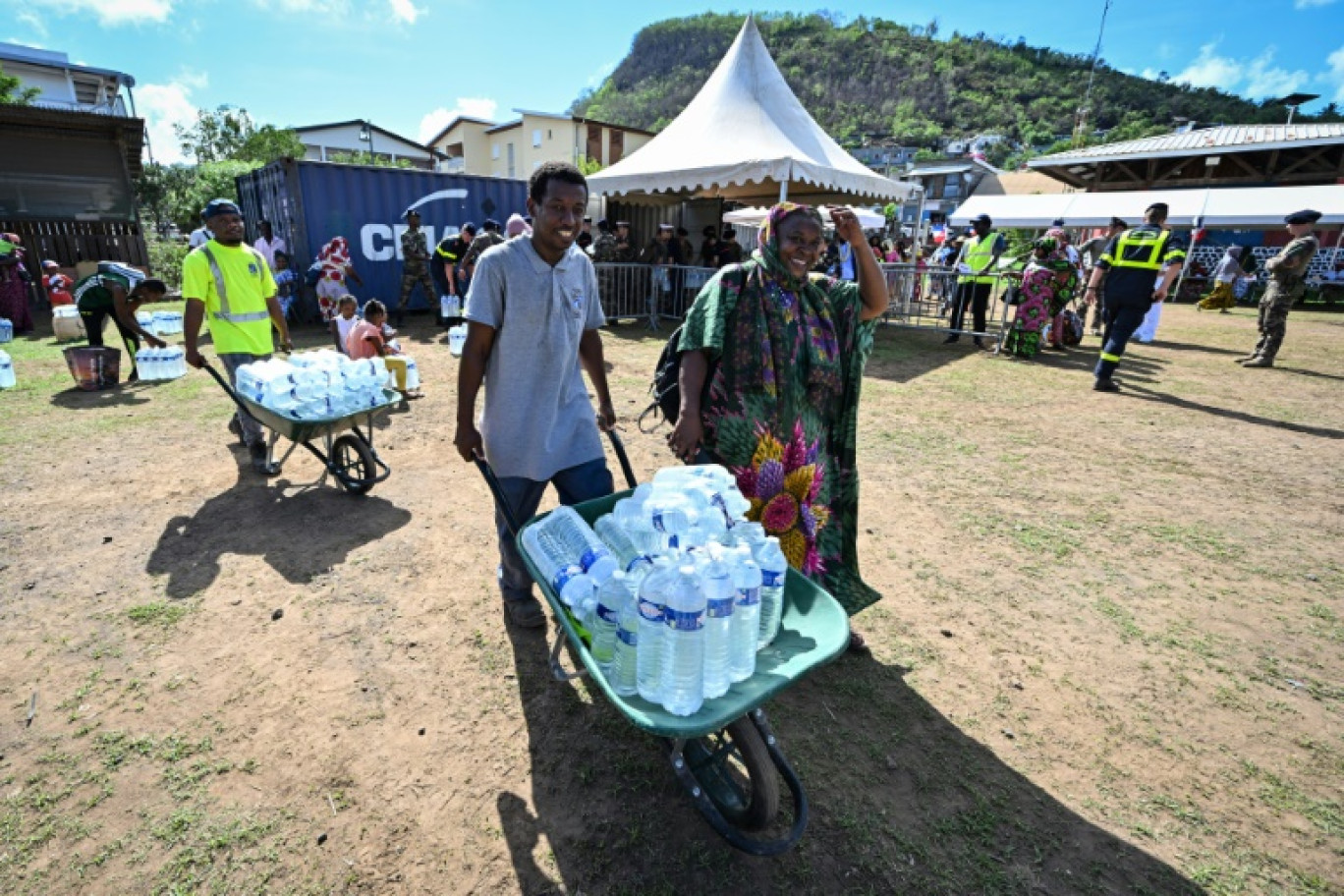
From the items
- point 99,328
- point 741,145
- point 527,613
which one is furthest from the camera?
point 741,145

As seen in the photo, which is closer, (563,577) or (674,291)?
(563,577)

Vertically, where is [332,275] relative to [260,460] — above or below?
above

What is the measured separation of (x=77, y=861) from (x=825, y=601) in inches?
101

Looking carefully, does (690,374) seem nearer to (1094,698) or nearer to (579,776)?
(579,776)

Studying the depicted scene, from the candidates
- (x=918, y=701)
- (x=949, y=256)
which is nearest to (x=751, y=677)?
(x=918, y=701)

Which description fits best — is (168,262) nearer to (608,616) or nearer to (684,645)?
(608,616)

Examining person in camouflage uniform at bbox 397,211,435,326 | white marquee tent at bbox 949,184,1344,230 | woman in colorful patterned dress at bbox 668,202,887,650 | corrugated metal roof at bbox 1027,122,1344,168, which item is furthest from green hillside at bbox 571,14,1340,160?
woman in colorful patterned dress at bbox 668,202,887,650

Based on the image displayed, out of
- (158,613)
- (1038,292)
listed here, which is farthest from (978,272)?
(158,613)

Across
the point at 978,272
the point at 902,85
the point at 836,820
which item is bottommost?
the point at 836,820

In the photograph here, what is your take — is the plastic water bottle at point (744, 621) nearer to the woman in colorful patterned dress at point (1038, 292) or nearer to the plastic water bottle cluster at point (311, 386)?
the plastic water bottle cluster at point (311, 386)

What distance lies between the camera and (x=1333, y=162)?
73.0 ft

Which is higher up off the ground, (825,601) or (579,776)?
(825,601)

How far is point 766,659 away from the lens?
1.73m

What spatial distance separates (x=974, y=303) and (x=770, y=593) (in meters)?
11.0
